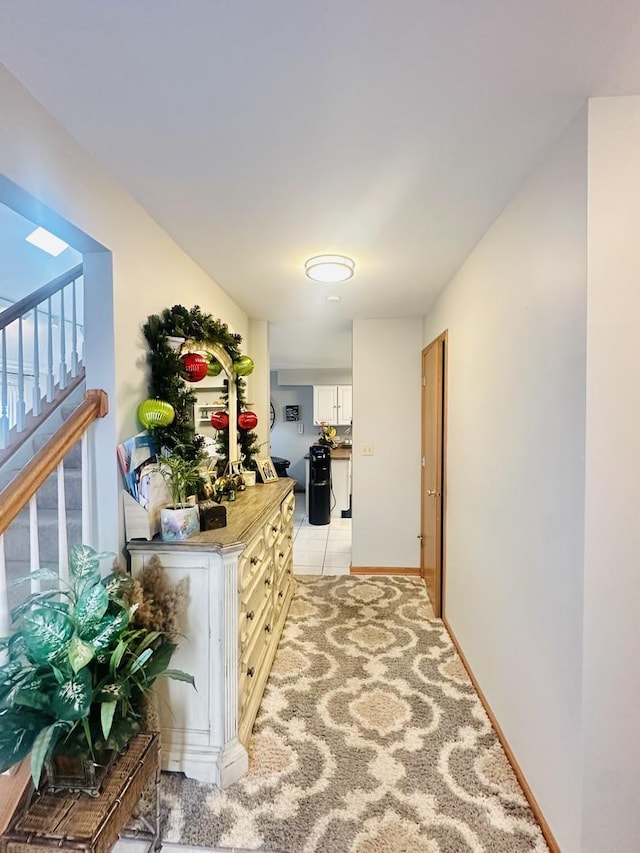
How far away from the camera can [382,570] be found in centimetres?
382

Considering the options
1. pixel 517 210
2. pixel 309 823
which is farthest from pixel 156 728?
pixel 517 210

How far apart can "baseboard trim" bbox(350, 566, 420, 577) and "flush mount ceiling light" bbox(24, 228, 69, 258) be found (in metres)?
3.42

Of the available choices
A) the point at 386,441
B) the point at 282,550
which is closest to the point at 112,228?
the point at 282,550

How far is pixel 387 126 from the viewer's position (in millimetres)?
1294

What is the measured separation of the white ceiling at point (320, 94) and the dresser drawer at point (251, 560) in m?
1.52

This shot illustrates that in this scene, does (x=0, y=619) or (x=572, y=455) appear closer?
(x=0, y=619)

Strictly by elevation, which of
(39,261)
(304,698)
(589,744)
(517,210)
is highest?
(39,261)

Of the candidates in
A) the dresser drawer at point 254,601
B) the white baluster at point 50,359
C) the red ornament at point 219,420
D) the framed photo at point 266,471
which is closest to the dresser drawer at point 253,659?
the dresser drawer at point 254,601

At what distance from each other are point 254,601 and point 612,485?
5.20ft

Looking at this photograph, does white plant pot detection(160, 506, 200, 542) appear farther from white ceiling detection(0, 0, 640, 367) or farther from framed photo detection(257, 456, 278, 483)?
framed photo detection(257, 456, 278, 483)

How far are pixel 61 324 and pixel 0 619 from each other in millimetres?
2080

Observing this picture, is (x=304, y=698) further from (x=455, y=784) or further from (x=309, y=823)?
(x=455, y=784)

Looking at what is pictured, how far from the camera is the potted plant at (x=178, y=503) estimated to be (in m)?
1.67

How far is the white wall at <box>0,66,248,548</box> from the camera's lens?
1.14 m
